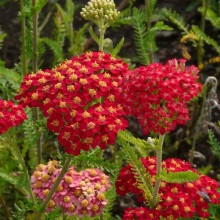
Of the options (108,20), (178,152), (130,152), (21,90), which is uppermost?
(108,20)

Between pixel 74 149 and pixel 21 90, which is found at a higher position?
pixel 21 90

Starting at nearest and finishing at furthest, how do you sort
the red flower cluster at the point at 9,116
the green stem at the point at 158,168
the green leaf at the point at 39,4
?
1. the red flower cluster at the point at 9,116
2. the green stem at the point at 158,168
3. the green leaf at the point at 39,4

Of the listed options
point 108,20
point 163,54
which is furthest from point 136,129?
point 108,20

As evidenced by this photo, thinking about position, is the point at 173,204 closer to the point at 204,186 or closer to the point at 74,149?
the point at 204,186

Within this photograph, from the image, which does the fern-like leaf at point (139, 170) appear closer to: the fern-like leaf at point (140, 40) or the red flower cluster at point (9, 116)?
the red flower cluster at point (9, 116)

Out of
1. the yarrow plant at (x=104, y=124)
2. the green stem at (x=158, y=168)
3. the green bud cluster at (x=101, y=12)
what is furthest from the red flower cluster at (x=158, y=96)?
the green bud cluster at (x=101, y=12)

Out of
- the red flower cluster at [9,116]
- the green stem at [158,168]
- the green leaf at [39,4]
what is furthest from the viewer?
the green leaf at [39,4]
